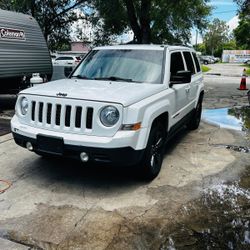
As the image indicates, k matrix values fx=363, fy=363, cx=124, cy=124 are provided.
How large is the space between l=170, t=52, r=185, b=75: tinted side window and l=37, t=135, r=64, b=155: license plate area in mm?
2316

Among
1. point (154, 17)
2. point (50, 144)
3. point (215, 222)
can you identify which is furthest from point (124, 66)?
point (154, 17)

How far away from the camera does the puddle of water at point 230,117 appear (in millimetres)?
8820

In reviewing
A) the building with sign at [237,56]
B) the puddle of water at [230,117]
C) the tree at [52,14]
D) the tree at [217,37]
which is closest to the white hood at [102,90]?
the puddle of water at [230,117]

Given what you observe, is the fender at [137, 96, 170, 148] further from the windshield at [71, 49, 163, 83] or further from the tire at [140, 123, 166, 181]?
the windshield at [71, 49, 163, 83]

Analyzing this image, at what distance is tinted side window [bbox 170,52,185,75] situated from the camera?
232 inches

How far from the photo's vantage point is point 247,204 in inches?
175

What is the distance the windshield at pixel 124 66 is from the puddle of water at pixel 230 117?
3.72 meters

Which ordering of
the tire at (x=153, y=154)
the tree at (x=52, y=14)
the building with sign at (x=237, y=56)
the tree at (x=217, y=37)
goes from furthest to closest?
Answer: 1. the tree at (x=217, y=37)
2. the building with sign at (x=237, y=56)
3. the tree at (x=52, y=14)
4. the tire at (x=153, y=154)

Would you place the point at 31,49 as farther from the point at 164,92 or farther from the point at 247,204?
the point at 247,204

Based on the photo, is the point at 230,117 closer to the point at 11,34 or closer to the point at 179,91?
the point at 179,91

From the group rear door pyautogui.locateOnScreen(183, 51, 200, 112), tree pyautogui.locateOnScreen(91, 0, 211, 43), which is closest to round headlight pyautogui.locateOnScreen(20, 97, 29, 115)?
rear door pyautogui.locateOnScreen(183, 51, 200, 112)

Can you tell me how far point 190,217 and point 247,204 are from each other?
2.79 feet

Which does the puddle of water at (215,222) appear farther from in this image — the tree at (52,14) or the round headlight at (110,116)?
the tree at (52,14)

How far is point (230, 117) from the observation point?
9906 millimetres
